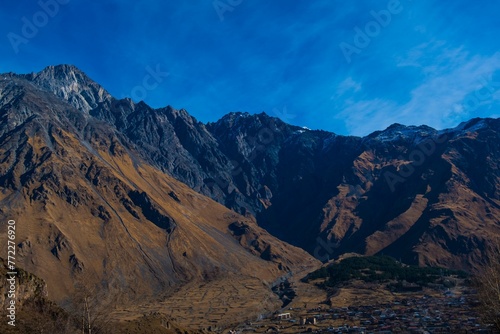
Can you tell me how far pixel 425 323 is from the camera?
157m

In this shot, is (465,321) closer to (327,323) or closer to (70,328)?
(327,323)

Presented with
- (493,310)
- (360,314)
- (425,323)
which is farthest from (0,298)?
(360,314)

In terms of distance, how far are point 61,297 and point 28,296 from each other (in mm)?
134854

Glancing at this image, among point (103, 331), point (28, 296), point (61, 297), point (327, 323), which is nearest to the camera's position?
point (103, 331)

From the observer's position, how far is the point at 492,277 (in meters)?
52.7

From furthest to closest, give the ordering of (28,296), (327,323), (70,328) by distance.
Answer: (327,323), (28,296), (70,328)

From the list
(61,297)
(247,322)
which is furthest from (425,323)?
(61,297)

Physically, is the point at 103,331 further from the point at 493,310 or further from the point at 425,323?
the point at 425,323

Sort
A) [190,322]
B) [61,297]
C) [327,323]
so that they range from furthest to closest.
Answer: [61,297] < [190,322] < [327,323]

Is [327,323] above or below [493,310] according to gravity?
below

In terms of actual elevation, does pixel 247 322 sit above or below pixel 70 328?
below

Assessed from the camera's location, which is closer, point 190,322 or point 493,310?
point 493,310

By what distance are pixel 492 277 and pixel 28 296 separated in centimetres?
6964

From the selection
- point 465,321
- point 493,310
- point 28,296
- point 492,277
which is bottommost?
point 465,321
